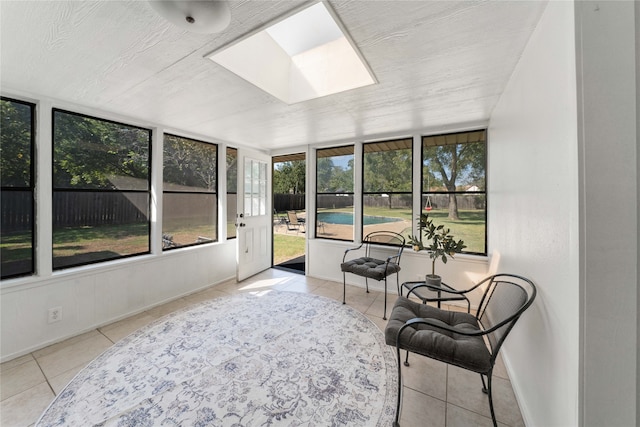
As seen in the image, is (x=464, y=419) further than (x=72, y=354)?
No

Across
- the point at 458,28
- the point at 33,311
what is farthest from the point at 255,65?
the point at 33,311

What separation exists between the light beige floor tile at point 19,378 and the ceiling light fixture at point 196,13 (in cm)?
266

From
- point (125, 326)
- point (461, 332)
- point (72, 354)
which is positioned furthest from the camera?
point (125, 326)

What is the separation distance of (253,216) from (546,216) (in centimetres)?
374

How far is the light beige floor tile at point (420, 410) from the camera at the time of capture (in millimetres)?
1420

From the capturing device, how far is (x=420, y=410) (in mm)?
1510

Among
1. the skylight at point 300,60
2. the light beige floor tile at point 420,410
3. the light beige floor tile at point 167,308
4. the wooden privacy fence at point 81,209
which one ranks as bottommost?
the light beige floor tile at point 420,410

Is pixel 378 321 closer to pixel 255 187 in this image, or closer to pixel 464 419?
pixel 464 419

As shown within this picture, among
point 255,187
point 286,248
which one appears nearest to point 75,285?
point 255,187

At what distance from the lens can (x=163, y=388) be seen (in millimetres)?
1670

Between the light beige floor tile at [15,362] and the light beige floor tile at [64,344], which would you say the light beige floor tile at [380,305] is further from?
the light beige floor tile at [15,362]

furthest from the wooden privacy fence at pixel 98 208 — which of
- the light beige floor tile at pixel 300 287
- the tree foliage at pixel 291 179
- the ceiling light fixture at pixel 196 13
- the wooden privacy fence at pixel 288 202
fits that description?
the tree foliage at pixel 291 179

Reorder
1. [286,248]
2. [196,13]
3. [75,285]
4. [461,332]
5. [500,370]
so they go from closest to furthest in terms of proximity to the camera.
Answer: [196,13]
[461,332]
[500,370]
[75,285]
[286,248]

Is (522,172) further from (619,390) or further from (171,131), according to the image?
(171,131)
